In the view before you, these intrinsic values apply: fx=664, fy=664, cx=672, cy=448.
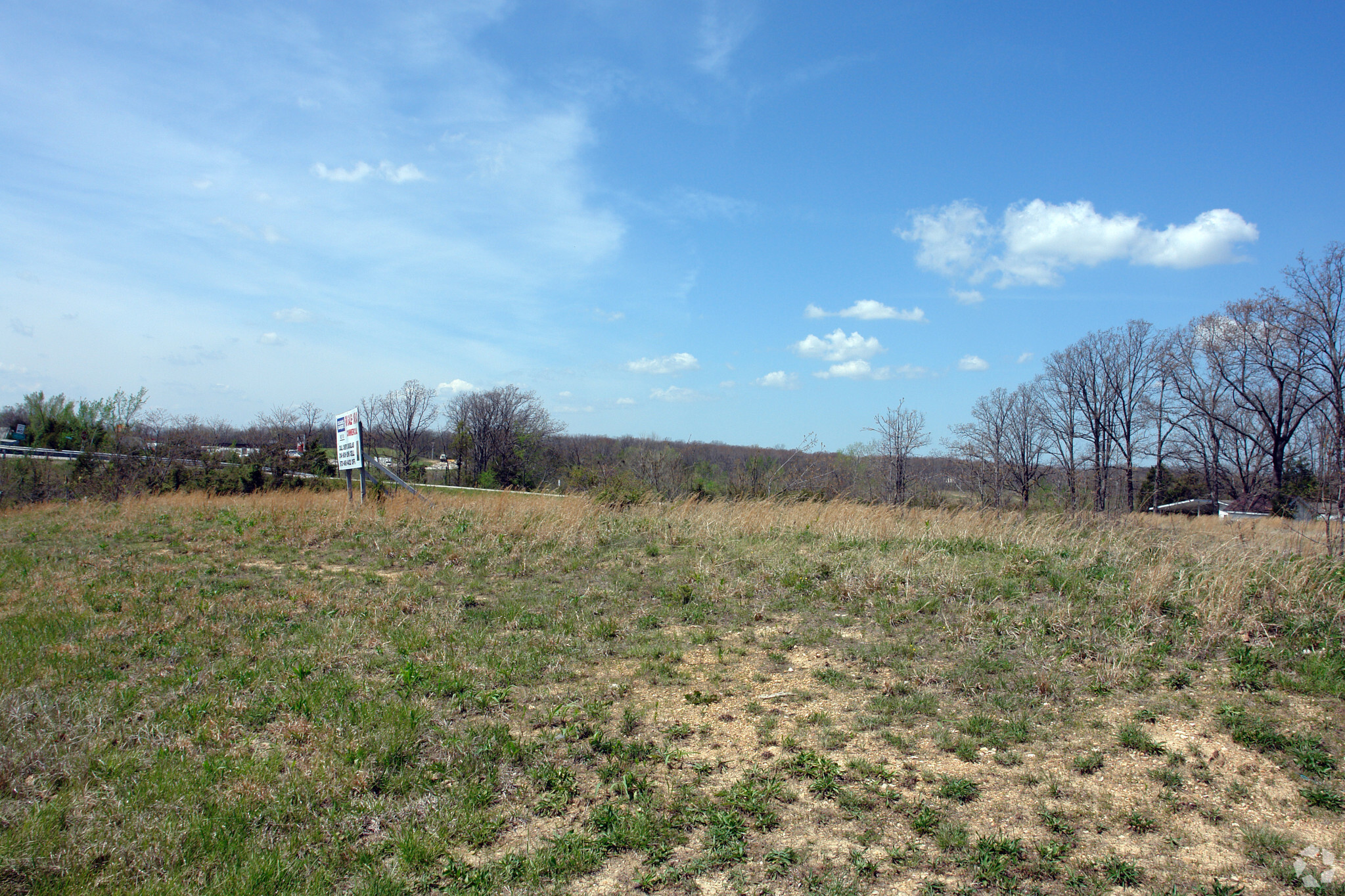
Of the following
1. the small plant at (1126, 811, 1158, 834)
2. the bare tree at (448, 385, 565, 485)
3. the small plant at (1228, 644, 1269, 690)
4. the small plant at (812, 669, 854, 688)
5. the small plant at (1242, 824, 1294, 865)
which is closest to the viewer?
the small plant at (1242, 824, 1294, 865)

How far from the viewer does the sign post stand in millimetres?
16297

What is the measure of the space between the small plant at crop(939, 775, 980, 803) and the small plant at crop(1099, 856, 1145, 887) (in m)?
0.71

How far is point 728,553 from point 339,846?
6.98 m

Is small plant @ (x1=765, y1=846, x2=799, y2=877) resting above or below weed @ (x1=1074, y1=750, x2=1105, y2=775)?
below

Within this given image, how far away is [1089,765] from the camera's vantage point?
4.06m

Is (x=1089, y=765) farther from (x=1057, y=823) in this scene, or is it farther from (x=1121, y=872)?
(x=1121, y=872)

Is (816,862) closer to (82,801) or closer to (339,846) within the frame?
(339,846)

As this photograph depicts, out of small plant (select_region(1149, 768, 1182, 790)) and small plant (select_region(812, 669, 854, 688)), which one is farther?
small plant (select_region(812, 669, 854, 688))

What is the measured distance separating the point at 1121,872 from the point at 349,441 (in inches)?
680

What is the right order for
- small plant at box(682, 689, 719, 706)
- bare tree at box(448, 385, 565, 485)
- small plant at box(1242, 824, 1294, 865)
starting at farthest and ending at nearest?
bare tree at box(448, 385, 565, 485)
small plant at box(682, 689, 719, 706)
small plant at box(1242, 824, 1294, 865)

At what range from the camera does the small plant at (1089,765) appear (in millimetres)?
4051

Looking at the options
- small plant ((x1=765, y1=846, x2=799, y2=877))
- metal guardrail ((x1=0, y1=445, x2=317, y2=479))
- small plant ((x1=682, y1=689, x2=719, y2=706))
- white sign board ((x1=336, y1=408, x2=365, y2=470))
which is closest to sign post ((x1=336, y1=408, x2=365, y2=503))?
white sign board ((x1=336, y1=408, x2=365, y2=470))

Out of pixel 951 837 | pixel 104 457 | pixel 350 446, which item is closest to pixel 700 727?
pixel 951 837

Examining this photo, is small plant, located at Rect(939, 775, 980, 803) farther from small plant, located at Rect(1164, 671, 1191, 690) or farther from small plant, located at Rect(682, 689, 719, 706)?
small plant, located at Rect(1164, 671, 1191, 690)
